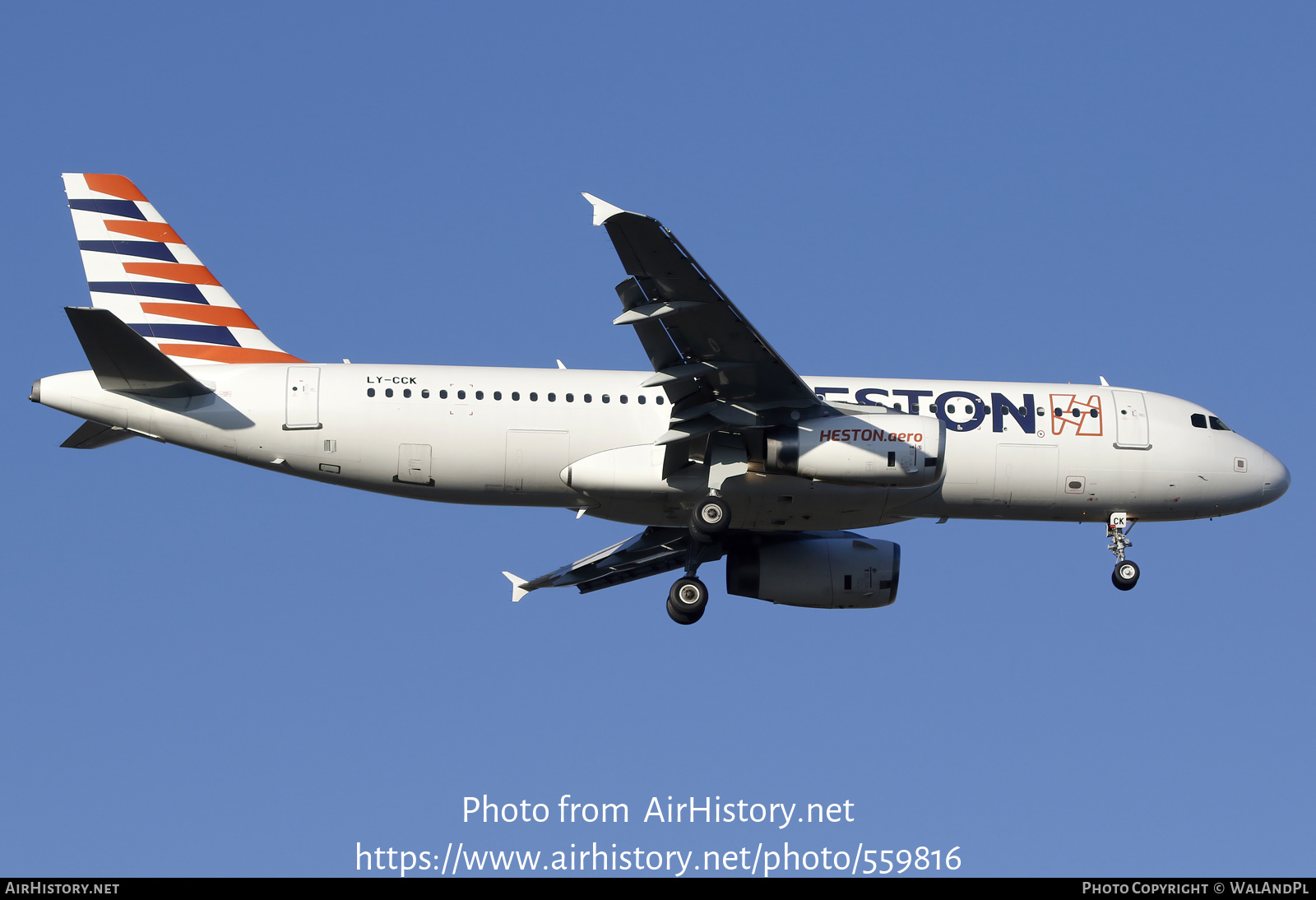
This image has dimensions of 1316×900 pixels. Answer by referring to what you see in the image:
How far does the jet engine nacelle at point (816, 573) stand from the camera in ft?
93.7

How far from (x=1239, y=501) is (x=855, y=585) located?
24.9 ft

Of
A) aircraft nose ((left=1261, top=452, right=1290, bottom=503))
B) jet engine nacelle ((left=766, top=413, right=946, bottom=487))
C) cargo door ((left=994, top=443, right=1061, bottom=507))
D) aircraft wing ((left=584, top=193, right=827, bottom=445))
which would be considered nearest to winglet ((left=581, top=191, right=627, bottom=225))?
aircraft wing ((left=584, top=193, right=827, bottom=445))

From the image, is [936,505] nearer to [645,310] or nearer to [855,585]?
[855,585]

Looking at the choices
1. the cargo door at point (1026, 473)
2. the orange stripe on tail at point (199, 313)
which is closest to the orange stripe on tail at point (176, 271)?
the orange stripe on tail at point (199, 313)

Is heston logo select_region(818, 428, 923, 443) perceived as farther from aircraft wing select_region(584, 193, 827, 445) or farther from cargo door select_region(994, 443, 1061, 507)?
cargo door select_region(994, 443, 1061, 507)

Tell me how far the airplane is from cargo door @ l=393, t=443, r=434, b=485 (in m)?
0.03

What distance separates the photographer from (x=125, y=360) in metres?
24.0

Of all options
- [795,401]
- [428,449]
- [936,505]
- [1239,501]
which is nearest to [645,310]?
[795,401]

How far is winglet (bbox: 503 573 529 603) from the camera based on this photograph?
30.0m

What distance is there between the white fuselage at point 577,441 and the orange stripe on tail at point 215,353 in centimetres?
56

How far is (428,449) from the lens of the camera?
2506 cm

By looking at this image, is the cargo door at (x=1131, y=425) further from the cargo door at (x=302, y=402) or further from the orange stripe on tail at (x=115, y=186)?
the orange stripe on tail at (x=115, y=186)
